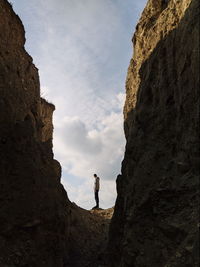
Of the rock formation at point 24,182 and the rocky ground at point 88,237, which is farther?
the rocky ground at point 88,237

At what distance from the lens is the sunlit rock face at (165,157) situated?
7816 millimetres

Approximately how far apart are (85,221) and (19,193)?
9.14 metres

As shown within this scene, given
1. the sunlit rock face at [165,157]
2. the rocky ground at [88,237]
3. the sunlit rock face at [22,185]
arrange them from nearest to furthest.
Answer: the sunlit rock face at [165,157]
the sunlit rock face at [22,185]
the rocky ground at [88,237]

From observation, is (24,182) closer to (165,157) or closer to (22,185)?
(22,185)

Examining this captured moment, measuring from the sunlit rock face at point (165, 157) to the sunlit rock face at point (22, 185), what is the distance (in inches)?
95.0

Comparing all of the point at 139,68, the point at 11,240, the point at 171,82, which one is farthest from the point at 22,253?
the point at 139,68

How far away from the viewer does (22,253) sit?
11.5 m

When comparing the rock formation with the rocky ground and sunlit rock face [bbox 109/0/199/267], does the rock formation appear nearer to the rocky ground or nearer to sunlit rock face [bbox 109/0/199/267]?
the rocky ground

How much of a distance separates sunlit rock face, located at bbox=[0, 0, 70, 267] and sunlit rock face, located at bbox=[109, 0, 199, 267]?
241cm

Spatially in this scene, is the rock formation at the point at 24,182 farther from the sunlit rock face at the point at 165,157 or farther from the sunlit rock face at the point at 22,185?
the sunlit rock face at the point at 165,157

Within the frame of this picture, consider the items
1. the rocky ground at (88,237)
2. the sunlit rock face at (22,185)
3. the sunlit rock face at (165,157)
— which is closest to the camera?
the sunlit rock face at (165,157)

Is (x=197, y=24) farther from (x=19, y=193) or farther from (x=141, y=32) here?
(x=19, y=193)

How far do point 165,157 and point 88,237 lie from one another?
37.9 ft

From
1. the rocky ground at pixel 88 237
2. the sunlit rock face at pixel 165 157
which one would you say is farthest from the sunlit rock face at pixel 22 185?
the rocky ground at pixel 88 237
